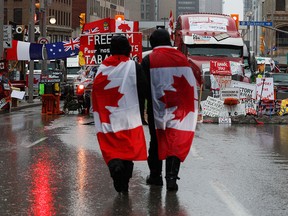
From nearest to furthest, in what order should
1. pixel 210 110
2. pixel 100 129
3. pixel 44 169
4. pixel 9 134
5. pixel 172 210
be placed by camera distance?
pixel 172 210, pixel 100 129, pixel 44 169, pixel 9 134, pixel 210 110

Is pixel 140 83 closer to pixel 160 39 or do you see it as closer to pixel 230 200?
pixel 160 39

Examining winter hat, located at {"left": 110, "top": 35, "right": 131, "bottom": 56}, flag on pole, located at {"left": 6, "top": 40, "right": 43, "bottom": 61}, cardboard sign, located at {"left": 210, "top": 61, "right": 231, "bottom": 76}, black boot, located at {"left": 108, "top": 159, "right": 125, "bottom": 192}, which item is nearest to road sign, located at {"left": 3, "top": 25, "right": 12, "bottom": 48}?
flag on pole, located at {"left": 6, "top": 40, "right": 43, "bottom": 61}

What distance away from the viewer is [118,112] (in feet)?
Answer: 30.3

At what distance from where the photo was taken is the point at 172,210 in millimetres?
8422

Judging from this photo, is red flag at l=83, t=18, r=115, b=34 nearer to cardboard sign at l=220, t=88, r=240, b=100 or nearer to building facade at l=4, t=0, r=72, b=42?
cardboard sign at l=220, t=88, r=240, b=100

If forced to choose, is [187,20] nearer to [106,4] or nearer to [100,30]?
[100,30]

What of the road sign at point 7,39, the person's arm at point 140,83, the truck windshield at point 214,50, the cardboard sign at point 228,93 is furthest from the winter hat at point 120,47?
the road sign at point 7,39

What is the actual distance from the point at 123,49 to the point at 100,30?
19672 mm

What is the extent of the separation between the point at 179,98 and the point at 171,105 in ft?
0.43

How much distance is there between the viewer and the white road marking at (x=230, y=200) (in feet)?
27.2

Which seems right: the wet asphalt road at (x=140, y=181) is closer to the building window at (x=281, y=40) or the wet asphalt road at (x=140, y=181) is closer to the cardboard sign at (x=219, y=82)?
the cardboard sign at (x=219, y=82)

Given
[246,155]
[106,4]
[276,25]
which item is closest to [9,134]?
[246,155]

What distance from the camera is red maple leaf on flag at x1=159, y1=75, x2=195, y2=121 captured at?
31.6 ft

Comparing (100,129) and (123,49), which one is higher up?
(123,49)
